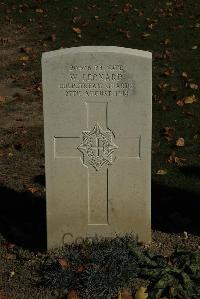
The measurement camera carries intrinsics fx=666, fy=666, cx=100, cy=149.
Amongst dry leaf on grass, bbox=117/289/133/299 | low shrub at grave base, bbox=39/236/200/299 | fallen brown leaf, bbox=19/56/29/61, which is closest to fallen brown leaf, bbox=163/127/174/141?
low shrub at grave base, bbox=39/236/200/299

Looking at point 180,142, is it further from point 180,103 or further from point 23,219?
point 23,219

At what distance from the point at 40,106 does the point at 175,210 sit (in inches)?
144

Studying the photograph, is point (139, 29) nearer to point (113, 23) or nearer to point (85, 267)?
point (113, 23)

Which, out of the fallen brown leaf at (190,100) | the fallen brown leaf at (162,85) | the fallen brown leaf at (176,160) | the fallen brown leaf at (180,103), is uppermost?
the fallen brown leaf at (162,85)

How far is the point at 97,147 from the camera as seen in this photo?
5.57m

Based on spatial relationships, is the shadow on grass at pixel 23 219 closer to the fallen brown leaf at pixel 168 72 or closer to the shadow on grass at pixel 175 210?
the shadow on grass at pixel 175 210

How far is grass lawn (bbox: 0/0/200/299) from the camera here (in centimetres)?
618

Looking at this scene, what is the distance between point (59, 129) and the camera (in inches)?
215

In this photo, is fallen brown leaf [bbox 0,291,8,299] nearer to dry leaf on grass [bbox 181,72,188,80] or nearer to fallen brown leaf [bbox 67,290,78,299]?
fallen brown leaf [bbox 67,290,78,299]

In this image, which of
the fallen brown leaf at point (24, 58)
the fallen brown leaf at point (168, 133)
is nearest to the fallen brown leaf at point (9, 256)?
the fallen brown leaf at point (168, 133)

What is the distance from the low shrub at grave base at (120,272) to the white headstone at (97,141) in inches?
11.4

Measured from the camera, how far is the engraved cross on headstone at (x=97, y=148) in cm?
546

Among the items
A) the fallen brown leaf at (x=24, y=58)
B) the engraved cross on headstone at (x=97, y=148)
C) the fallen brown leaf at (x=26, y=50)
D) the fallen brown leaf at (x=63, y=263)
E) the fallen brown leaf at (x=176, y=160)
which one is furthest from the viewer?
the fallen brown leaf at (x=26, y=50)

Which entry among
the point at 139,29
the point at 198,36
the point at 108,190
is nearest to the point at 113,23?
the point at 139,29
